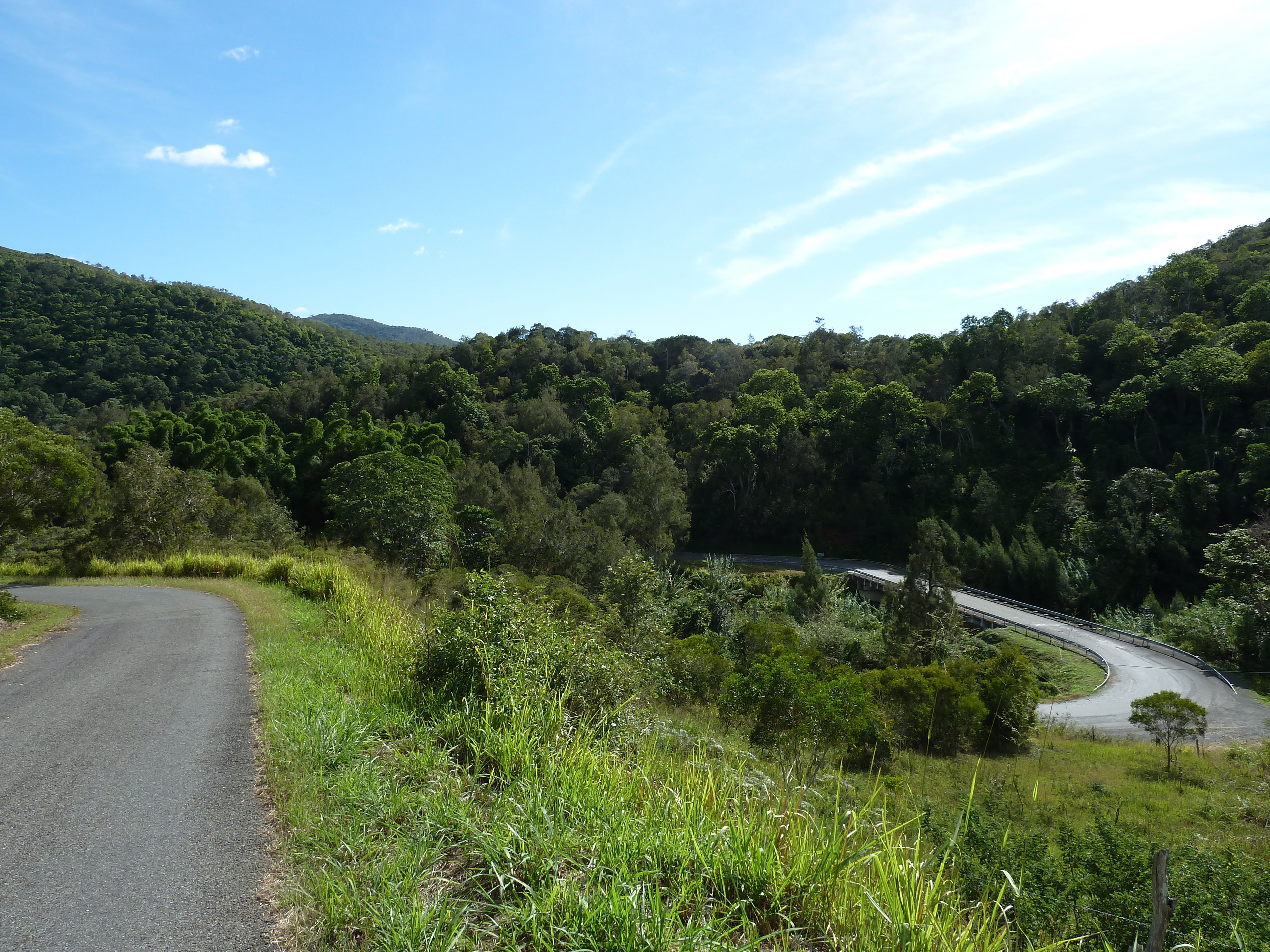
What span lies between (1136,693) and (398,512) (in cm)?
2536

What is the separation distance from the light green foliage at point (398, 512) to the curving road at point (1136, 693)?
67.9 ft

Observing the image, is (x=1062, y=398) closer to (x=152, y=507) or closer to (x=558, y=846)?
(x=152, y=507)

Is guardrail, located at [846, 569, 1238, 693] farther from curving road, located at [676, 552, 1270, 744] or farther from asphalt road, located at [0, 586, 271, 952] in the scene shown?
asphalt road, located at [0, 586, 271, 952]

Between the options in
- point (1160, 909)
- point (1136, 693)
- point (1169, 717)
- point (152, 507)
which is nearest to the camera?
point (1160, 909)

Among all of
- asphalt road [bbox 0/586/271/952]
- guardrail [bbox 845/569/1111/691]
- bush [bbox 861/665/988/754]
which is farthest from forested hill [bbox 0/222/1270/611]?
asphalt road [bbox 0/586/271/952]

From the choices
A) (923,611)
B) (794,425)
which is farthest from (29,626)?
(794,425)

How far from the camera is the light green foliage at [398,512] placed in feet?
81.4

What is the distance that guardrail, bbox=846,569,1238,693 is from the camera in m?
23.6

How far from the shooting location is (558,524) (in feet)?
114

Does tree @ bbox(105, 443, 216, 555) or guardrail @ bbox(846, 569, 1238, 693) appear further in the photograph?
guardrail @ bbox(846, 569, 1238, 693)

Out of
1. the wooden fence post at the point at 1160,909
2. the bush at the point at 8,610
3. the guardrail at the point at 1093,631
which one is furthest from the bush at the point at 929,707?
the bush at the point at 8,610

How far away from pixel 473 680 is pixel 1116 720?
21.1 metres

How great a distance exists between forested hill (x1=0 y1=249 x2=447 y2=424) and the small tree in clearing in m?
62.4

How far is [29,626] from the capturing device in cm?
886
